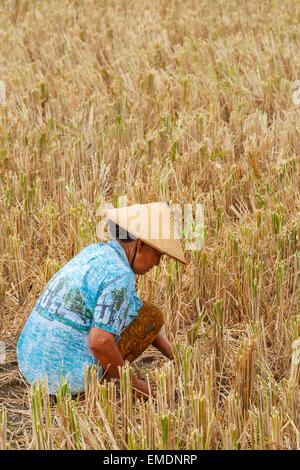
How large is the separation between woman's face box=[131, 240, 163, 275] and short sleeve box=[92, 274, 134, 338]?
0.12 m

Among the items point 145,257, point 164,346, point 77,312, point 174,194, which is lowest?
point 164,346

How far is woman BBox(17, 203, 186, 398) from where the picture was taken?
2326mm

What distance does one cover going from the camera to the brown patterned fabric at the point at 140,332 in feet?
8.37

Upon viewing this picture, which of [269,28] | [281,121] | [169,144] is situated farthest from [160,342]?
[269,28]

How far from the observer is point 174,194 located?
3688 millimetres

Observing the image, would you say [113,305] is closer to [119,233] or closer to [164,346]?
[119,233]

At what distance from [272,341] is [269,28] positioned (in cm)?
422

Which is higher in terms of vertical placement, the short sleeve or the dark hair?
the dark hair

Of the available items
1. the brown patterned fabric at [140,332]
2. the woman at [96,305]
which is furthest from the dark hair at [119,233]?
the brown patterned fabric at [140,332]

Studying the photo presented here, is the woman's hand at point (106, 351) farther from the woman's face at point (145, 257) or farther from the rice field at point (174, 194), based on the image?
the woman's face at point (145, 257)

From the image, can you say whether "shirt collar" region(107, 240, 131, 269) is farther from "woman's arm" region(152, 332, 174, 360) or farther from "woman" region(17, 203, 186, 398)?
"woman's arm" region(152, 332, 174, 360)

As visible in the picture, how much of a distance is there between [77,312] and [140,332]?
0.29m

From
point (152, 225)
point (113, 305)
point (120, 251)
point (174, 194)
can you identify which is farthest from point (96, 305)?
point (174, 194)

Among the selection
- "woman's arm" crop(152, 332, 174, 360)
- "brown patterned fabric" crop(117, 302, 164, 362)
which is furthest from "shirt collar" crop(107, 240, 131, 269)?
"woman's arm" crop(152, 332, 174, 360)
